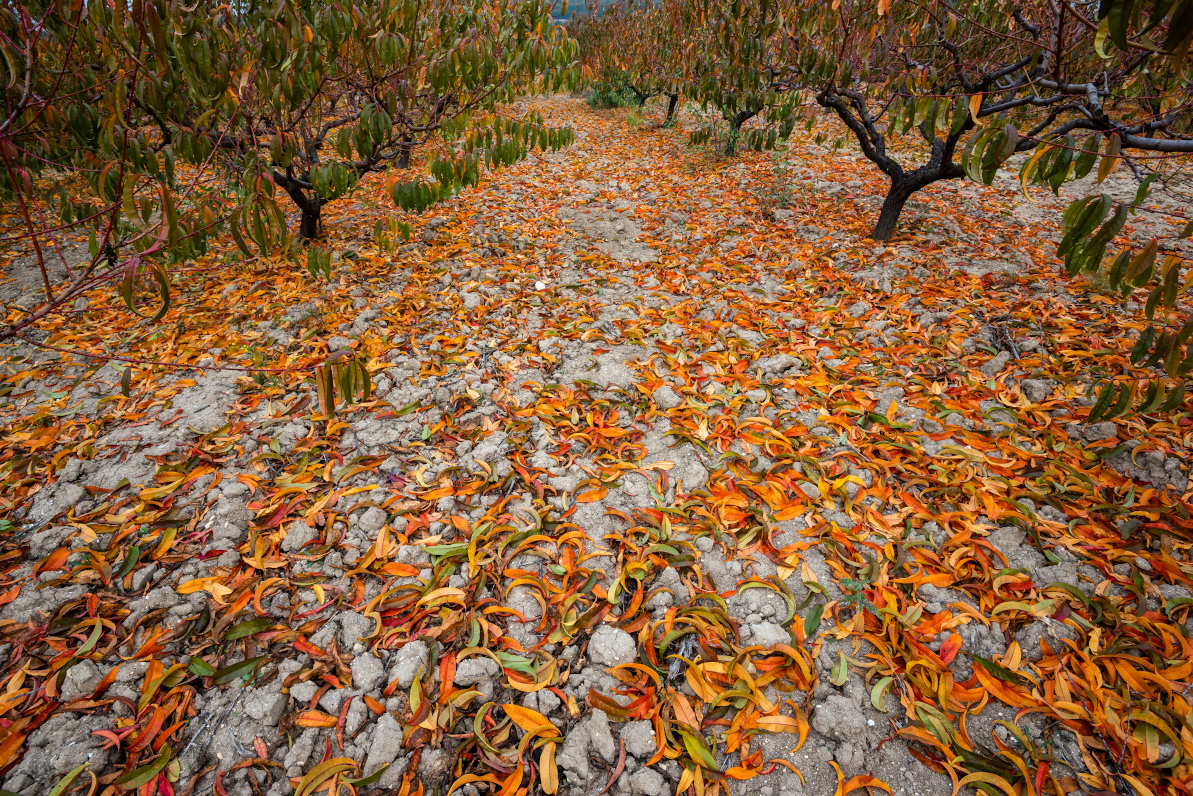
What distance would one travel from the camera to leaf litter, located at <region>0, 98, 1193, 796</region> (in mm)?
1413

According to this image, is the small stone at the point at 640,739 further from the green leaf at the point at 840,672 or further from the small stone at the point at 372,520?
the small stone at the point at 372,520

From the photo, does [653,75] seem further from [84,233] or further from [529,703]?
[529,703]

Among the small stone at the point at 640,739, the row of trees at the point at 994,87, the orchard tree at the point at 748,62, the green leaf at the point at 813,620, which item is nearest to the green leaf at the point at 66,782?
the small stone at the point at 640,739

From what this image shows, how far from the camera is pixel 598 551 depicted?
1.95 metres

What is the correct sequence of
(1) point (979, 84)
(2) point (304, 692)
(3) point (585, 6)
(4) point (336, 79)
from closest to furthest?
(2) point (304, 692) → (4) point (336, 79) → (1) point (979, 84) → (3) point (585, 6)

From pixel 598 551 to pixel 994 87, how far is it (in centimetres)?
471

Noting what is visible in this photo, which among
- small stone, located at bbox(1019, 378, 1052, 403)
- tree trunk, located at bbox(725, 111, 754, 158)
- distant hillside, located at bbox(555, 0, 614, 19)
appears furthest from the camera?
tree trunk, located at bbox(725, 111, 754, 158)

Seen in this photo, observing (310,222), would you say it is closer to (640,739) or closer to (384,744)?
(384,744)

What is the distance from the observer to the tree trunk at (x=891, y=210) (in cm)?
408

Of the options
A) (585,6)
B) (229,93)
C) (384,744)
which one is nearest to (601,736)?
(384,744)

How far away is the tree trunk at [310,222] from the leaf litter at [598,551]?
0.97m

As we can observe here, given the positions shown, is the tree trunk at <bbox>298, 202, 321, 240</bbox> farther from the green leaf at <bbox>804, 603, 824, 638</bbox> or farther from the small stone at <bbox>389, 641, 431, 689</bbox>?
the green leaf at <bbox>804, 603, 824, 638</bbox>

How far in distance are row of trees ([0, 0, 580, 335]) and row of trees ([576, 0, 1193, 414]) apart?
6.88 ft

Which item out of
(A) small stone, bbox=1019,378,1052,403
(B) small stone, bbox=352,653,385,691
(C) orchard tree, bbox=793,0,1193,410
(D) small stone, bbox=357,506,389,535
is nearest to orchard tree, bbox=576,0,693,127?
(C) orchard tree, bbox=793,0,1193,410
